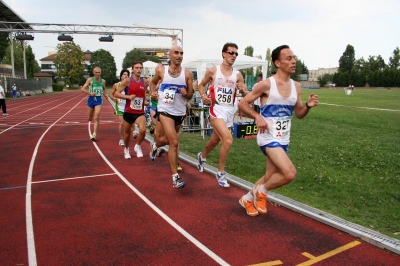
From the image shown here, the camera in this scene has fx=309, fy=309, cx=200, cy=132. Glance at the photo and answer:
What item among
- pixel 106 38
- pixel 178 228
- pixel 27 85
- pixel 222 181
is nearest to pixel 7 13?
pixel 27 85

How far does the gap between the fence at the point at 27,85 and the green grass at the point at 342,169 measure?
3273cm

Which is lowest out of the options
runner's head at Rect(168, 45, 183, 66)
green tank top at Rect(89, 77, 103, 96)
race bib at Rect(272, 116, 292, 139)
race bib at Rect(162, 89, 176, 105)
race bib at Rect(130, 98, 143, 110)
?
race bib at Rect(272, 116, 292, 139)

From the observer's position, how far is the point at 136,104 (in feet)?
22.9

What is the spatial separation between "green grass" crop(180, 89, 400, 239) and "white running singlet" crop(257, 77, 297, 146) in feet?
4.50

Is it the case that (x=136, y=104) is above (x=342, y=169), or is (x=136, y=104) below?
above

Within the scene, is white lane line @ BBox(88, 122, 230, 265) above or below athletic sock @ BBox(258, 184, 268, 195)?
below

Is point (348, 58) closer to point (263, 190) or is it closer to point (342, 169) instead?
point (342, 169)

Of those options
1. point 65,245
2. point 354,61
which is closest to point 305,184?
point 65,245

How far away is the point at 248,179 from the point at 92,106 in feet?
19.3

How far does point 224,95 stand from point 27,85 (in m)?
45.4

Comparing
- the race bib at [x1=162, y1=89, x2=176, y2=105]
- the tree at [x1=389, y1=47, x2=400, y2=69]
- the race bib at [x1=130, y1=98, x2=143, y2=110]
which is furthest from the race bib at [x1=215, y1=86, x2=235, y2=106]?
the tree at [x1=389, y1=47, x2=400, y2=69]

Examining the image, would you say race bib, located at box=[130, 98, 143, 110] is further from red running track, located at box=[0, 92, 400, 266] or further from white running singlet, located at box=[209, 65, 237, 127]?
white running singlet, located at box=[209, 65, 237, 127]

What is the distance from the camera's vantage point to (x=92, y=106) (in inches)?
372

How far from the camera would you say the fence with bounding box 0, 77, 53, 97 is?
35.1 m
